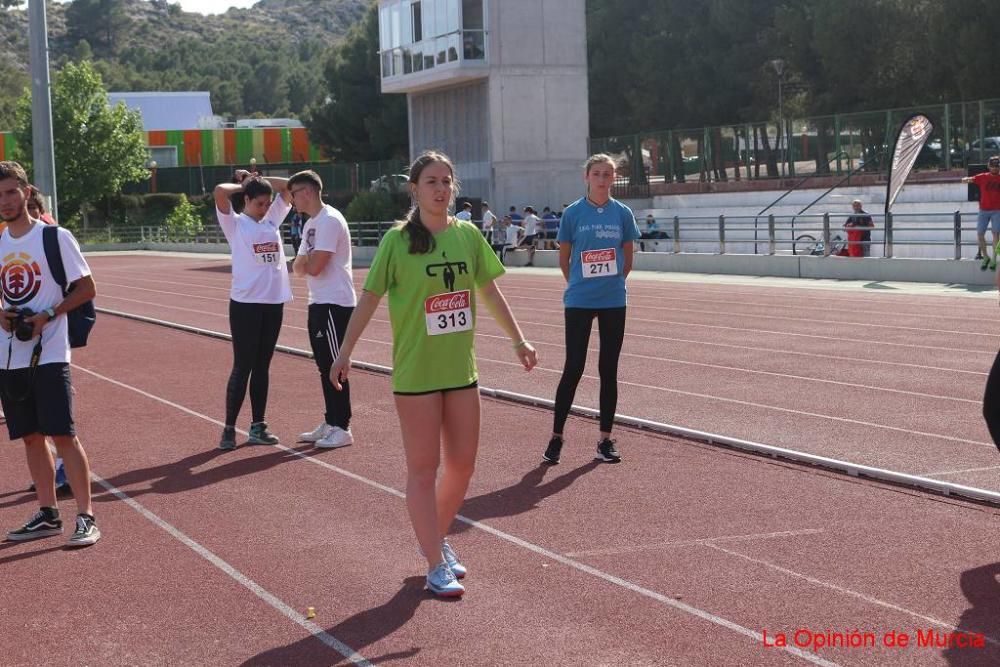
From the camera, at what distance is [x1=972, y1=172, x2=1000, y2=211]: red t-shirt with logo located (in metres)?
22.0

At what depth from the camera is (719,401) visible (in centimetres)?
1153

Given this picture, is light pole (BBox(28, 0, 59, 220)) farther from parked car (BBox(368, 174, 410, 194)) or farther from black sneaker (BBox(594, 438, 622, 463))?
parked car (BBox(368, 174, 410, 194))

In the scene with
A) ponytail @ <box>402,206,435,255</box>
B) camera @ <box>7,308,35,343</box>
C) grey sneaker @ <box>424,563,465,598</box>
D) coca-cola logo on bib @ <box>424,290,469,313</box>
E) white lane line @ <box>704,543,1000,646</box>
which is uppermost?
ponytail @ <box>402,206,435,255</box>

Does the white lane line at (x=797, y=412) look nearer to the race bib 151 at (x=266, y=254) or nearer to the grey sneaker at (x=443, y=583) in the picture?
the race bib 151 at (x=266, y=254)

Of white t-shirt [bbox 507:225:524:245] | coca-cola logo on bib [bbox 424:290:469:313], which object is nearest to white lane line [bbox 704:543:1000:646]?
coca-cola logo on bib [bbox 424:290:469:313]

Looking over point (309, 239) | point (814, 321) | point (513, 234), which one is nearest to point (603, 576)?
point (309, 239)

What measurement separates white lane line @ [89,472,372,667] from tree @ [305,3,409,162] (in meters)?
63.9

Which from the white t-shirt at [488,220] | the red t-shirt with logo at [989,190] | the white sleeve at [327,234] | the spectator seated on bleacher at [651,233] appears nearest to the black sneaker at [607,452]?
the white sleeve at [327,234]

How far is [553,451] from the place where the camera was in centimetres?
895

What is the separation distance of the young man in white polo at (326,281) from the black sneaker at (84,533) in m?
2.71

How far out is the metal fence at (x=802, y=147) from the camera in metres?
32.5

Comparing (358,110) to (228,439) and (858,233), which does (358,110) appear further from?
(228,439)

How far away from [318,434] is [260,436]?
0.45 metres

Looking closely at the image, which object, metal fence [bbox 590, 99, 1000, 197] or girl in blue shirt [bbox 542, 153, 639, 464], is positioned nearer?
girl in blue shirt [bbox 542, 153, 639, 464]
